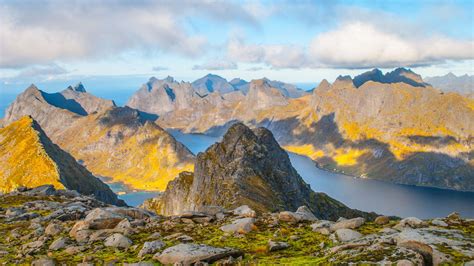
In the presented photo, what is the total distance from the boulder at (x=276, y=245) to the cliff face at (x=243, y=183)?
272 ft

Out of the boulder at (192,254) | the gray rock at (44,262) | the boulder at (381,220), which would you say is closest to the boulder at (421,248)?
the boulder at (192,254)

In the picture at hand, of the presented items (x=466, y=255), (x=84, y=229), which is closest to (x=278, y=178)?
(x=84, y=229)

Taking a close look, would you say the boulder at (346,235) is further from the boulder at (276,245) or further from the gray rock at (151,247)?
the gray rock at (151,247)

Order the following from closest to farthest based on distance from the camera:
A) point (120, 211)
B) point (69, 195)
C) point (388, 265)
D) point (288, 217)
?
1. point (388, 265)
2. point (288, 217)
3. point (120, 211)
4. point (69, 195)

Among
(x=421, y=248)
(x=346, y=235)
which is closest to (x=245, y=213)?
(x=346, y=235)

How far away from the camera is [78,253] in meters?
26.3

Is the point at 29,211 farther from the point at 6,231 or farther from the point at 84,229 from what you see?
the point at 84,229

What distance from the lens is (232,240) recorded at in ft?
89.2

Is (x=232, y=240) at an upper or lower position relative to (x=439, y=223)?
lower

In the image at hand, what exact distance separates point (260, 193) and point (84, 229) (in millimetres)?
93080

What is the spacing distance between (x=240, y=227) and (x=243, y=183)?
9765 cm

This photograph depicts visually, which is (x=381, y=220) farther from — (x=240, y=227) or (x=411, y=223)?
(x=240, y=227)

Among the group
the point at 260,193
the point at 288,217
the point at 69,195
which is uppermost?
the point at 288,217

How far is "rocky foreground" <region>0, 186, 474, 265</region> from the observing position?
65.5 ft
